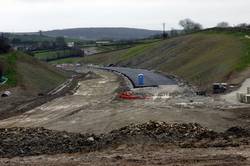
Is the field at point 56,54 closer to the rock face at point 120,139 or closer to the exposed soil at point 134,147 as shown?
the rock face at point 120,139

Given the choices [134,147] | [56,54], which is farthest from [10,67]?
[56,54]

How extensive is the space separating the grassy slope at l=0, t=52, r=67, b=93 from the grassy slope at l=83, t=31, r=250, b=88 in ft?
50.1

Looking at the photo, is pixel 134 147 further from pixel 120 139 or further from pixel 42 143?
pixel 42 143

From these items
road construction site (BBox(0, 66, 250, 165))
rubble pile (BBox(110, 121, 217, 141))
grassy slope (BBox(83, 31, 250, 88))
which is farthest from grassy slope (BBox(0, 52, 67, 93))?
rubble pile (BBox(110, 121, 217, 141))

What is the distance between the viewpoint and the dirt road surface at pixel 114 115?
1328 inches

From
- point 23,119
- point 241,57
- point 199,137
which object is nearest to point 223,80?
point 241,57

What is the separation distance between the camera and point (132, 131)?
2781 centimetres

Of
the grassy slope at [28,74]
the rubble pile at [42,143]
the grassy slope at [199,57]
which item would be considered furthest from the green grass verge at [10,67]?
the rubble pile at [42,143]

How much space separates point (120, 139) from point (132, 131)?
1.05 metres

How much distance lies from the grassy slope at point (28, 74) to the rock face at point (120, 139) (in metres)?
31.0

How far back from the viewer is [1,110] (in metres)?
47.4

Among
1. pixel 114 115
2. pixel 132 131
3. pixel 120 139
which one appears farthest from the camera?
pixel 114 115

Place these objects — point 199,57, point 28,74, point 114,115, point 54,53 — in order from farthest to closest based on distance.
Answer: point 54,53 < point 199,57 < point 28,74 < point 114,115

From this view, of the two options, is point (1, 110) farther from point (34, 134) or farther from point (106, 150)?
point (106, 150)
